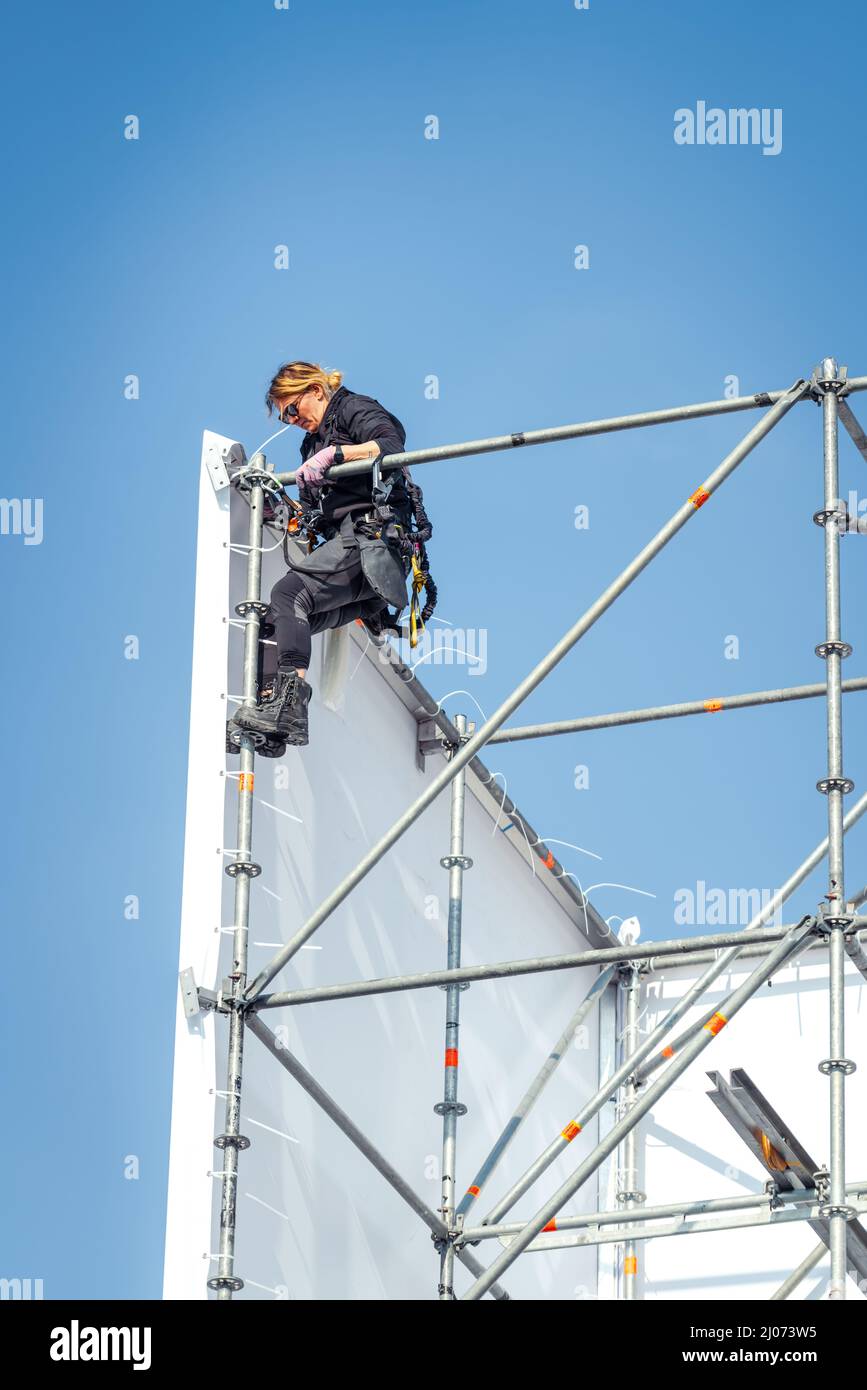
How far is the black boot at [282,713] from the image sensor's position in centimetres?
1087

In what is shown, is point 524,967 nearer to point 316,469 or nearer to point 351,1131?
point 351,1131

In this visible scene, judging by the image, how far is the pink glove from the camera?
1144cm

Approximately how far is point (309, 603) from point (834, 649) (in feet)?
8.16

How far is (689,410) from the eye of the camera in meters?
11.2

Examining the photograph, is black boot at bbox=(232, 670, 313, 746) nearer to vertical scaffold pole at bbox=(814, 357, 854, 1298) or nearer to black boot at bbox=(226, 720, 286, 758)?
black boot at bbox=(226, 720, 286, 758)

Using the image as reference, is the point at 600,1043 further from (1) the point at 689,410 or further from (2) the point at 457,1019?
(1) the point at 689,410

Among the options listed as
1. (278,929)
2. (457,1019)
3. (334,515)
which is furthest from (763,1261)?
(334,515)

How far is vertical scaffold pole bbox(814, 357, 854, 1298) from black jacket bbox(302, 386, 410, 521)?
205cm

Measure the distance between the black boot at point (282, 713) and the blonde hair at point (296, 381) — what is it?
154 cm

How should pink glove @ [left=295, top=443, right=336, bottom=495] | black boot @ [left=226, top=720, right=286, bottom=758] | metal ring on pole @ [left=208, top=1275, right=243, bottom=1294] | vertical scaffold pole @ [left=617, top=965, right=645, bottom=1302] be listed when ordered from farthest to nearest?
vertical scaffold pole @ [left=617, top=965, right=645, bottom=1302] < pink glove @ [left=295, top=443, right=336, bottom=495] < black boot @ [left=226, top=720, right=286, bottom=758] < metal ring on pole @ [left=208, top=1275, right=243, bottom=1294]

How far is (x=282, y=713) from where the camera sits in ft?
35.8

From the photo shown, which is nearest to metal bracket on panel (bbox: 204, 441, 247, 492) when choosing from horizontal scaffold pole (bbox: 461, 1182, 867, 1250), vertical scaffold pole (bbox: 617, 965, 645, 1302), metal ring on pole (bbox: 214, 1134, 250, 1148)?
metal ring on pole (bbox: 214, 1134, 250, 1148)

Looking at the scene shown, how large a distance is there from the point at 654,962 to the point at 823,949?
114 cm

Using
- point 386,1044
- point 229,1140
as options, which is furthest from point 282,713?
point 386,1044
